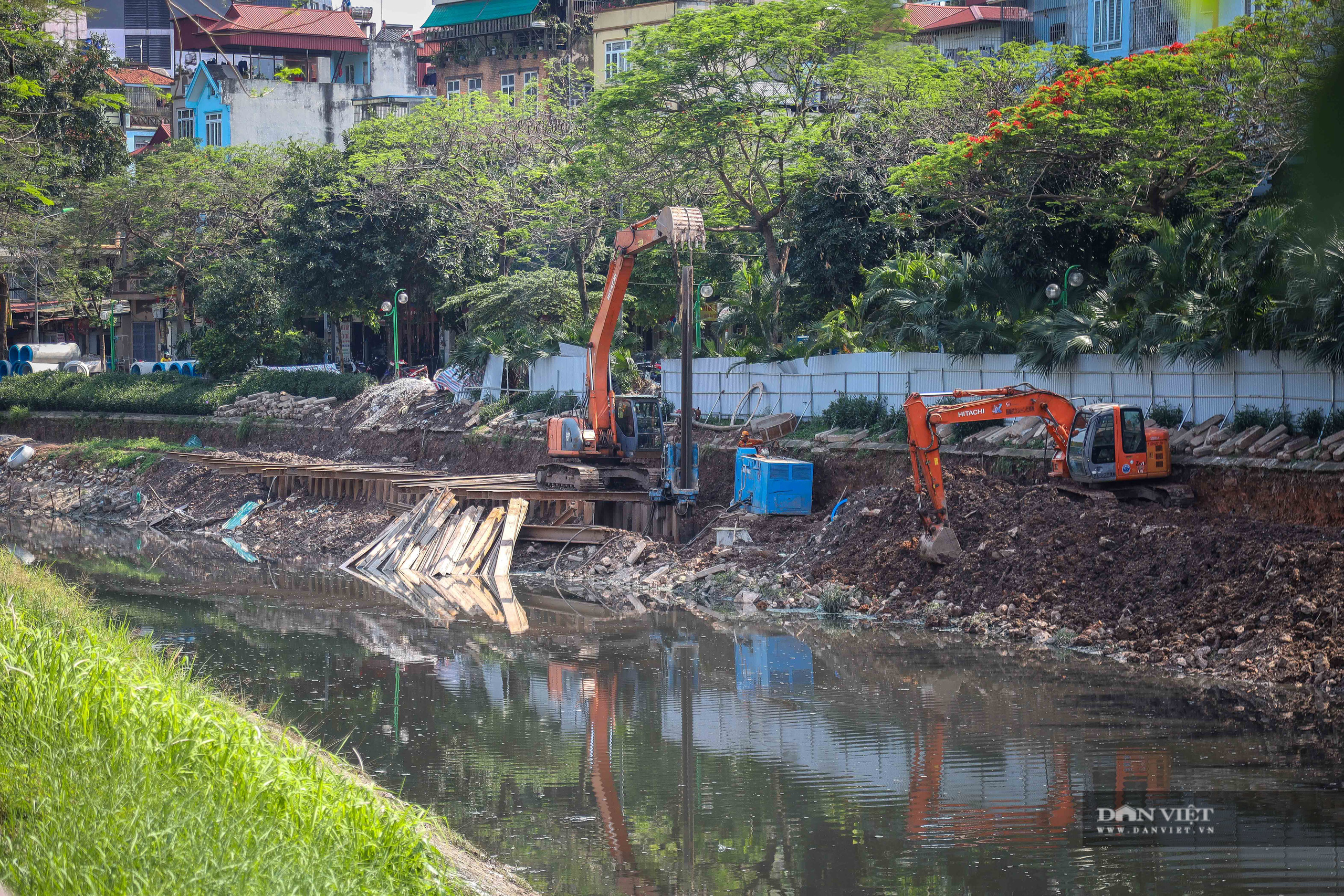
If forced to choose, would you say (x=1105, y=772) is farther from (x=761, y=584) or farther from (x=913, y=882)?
(x=761, y=584)

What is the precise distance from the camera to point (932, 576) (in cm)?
2156

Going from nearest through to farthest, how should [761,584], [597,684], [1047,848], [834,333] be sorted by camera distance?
[1047,848], [597,684], [761,584], [834,333]

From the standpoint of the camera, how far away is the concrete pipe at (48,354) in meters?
58.1

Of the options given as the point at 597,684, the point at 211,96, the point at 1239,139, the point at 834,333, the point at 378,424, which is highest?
the point at 211,96

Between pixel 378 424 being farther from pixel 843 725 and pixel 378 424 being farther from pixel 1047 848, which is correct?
pixel 1047 848

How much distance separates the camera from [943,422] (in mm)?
21719

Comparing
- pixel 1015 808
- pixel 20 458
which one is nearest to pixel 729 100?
pixel 1015 808

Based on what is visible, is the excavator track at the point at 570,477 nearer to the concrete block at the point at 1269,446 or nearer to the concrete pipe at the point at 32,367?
the concrete block at the point at 1269,446

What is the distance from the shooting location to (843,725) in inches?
602

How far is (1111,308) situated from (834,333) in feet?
24.6

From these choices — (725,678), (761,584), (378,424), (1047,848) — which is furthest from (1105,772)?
(378,424)

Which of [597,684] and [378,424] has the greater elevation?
[378,424]

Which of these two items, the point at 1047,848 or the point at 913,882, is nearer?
→ the point at 913,882

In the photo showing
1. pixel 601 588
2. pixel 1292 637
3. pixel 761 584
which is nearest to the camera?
pixel 1292 637
